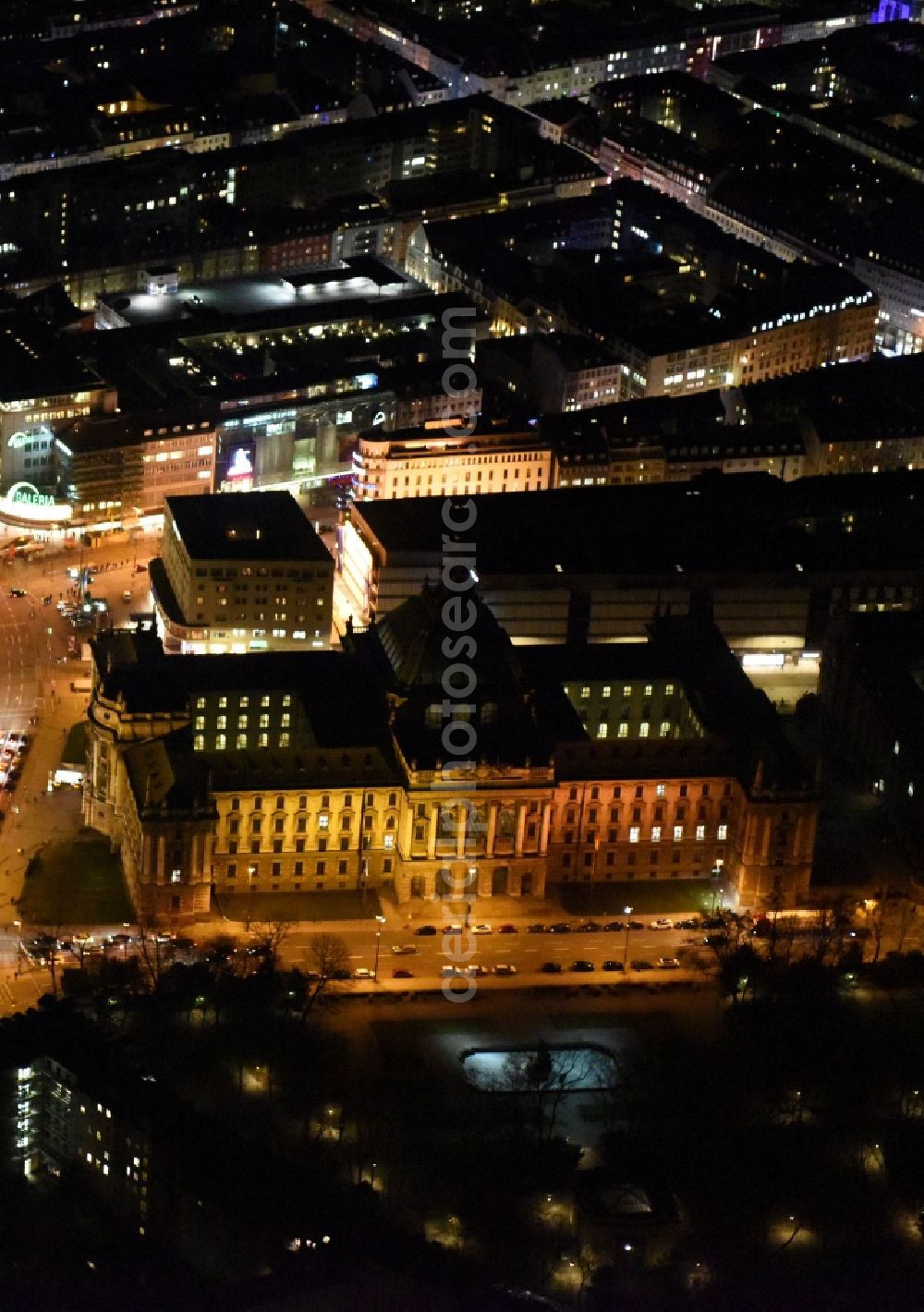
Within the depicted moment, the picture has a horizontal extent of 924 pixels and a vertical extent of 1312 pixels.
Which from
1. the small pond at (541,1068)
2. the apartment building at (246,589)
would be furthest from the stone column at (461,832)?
the apartment building at (246,589)

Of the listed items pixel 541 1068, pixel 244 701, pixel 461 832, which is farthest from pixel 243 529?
pixel 541 1068

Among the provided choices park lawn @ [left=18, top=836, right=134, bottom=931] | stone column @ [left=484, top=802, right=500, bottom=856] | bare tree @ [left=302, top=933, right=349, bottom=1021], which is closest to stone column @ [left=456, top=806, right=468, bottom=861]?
stone column @ [left=484, top=802, right=500, bottom=856]

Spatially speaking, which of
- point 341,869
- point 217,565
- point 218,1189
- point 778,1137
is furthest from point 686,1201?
point 217,565

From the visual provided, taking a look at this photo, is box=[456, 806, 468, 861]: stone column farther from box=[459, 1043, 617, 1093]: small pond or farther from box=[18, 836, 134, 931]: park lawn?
box=[18, 836, 134, 931]: park lawn

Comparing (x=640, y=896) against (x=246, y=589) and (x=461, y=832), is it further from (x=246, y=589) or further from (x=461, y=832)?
(x=246, y=589)

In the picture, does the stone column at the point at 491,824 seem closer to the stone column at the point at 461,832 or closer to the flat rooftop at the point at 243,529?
the stone column at the point at 461,832
